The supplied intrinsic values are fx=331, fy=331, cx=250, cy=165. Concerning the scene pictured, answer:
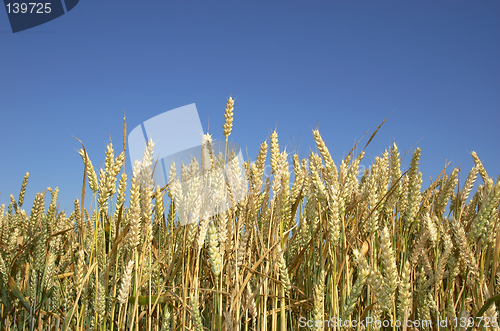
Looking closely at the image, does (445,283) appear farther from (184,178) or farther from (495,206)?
(184,178)

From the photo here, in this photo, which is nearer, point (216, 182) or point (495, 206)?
point (216, 182)

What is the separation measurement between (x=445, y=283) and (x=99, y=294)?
2.25 meters

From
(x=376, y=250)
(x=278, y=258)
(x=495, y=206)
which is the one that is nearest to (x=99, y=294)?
(x=278, y=258)

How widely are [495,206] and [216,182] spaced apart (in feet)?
4.46

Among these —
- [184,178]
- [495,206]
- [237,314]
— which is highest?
[184,178]

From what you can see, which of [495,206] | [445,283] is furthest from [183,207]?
[445,283]

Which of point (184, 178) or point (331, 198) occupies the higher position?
point (184, 178)

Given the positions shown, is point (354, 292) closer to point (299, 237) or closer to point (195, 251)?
point (195, 251)

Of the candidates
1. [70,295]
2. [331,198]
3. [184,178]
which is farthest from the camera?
[70,295]

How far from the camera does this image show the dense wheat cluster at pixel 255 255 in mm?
1340

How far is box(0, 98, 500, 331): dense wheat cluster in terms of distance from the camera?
4.40ft

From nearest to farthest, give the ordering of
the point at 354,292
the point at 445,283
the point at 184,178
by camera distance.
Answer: the point at 354,292 → the point at 184,178 → the point at 445,283

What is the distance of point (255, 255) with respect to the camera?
6.15 ft

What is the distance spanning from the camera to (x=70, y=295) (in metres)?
1.80
